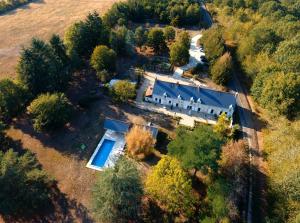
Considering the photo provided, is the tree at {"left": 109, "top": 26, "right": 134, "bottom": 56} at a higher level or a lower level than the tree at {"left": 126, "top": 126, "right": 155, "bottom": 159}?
higher

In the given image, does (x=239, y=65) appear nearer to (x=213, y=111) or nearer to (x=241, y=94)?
(x=241, y=94)

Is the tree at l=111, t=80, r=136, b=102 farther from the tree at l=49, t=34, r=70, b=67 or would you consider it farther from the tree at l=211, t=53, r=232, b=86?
the tree at l=211, t=53, r=232, b=86

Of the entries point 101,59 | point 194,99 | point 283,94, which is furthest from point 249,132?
point 101,59

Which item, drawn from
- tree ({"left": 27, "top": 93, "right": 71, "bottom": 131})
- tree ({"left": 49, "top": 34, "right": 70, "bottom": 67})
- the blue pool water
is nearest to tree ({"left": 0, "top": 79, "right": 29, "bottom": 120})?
tree ({"left": 27, "top": 93, "right": 71, "bottom": 131})

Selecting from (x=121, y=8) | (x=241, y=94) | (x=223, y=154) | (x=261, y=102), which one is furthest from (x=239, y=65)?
(x=121, y=8)

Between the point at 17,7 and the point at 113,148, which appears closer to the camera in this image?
the point at 113,148

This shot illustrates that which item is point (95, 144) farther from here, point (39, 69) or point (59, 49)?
point (59, 49)

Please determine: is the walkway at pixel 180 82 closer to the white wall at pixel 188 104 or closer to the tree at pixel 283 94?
the white wall at pixel 188 104
